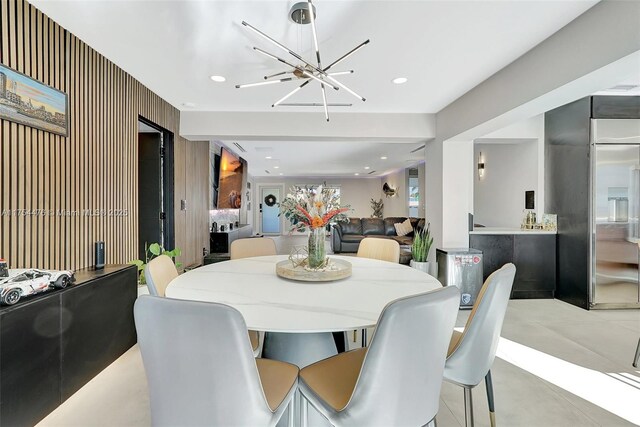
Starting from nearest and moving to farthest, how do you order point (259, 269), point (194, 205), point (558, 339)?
point (259, 269) < point (558, 339) < point (194, 205)

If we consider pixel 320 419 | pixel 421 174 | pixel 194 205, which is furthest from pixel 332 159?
pixel 320 419

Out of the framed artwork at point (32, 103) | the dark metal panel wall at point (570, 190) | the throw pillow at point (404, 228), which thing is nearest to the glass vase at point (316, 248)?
the framed artwork at point (32, 103)

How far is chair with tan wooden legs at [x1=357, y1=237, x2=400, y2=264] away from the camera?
102 inches

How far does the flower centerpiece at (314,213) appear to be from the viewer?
1.82m

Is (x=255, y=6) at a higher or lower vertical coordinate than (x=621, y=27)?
higher

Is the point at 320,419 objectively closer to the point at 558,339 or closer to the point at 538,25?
the point at 558,339

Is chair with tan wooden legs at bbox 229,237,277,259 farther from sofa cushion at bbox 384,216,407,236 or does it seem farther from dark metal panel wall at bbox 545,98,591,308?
sofa cushion at bbox 384,216,407,236

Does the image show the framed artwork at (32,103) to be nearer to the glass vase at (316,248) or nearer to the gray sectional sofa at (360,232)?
the glass vase at (316,248)

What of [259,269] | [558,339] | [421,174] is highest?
[421,174]

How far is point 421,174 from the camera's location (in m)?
8.26

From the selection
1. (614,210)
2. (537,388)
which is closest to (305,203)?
(537,388)

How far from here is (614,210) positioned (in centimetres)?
346

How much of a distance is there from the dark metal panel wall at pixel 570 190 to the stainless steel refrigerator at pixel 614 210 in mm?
76

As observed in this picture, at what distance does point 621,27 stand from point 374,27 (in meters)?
1.41
